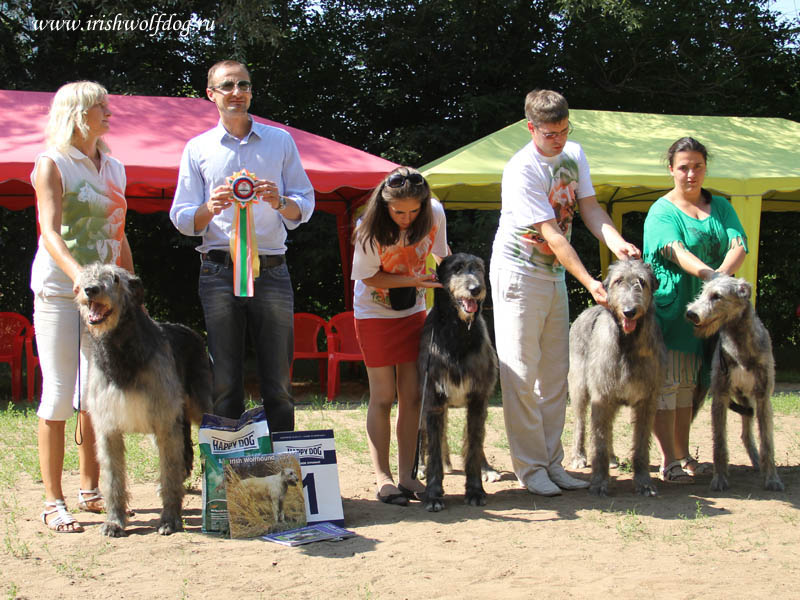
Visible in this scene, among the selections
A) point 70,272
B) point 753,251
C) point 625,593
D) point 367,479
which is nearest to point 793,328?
point 753,251

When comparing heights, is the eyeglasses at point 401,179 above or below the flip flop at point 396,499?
above

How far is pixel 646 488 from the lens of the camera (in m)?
4.22

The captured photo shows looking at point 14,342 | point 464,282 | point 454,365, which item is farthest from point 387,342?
point 14,342

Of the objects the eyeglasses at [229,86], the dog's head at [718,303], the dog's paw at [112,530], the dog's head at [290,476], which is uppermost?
the eyeglasses at [229,86]

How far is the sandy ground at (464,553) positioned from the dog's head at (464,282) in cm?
106

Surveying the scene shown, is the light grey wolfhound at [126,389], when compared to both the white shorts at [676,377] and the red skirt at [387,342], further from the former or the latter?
the white shorts at [676,377]

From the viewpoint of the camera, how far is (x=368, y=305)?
408 cm

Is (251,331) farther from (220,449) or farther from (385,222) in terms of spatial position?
(385,222)

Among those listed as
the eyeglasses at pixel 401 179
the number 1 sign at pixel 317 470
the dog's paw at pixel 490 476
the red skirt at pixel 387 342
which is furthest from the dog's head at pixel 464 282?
the dog's paw at pixel 490 476

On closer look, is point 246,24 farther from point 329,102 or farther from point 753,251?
point 753,251

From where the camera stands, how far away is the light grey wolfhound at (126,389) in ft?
11.4

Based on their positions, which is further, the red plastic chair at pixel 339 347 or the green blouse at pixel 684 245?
the red plastic chair at pixel 339 347

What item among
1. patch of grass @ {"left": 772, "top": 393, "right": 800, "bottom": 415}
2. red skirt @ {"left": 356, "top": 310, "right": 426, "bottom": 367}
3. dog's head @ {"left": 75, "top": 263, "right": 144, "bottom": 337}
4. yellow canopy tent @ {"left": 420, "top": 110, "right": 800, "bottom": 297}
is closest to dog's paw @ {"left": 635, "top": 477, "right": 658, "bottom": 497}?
red skirt @ {"left": 356, "top": 310, "right": 426, "bottom": 367}

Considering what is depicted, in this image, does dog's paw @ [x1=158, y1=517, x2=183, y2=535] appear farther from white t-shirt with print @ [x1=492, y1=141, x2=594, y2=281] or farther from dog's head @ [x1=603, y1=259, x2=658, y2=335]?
dog's head @ [x1=603, y1=259, x2=658, y2=335]
